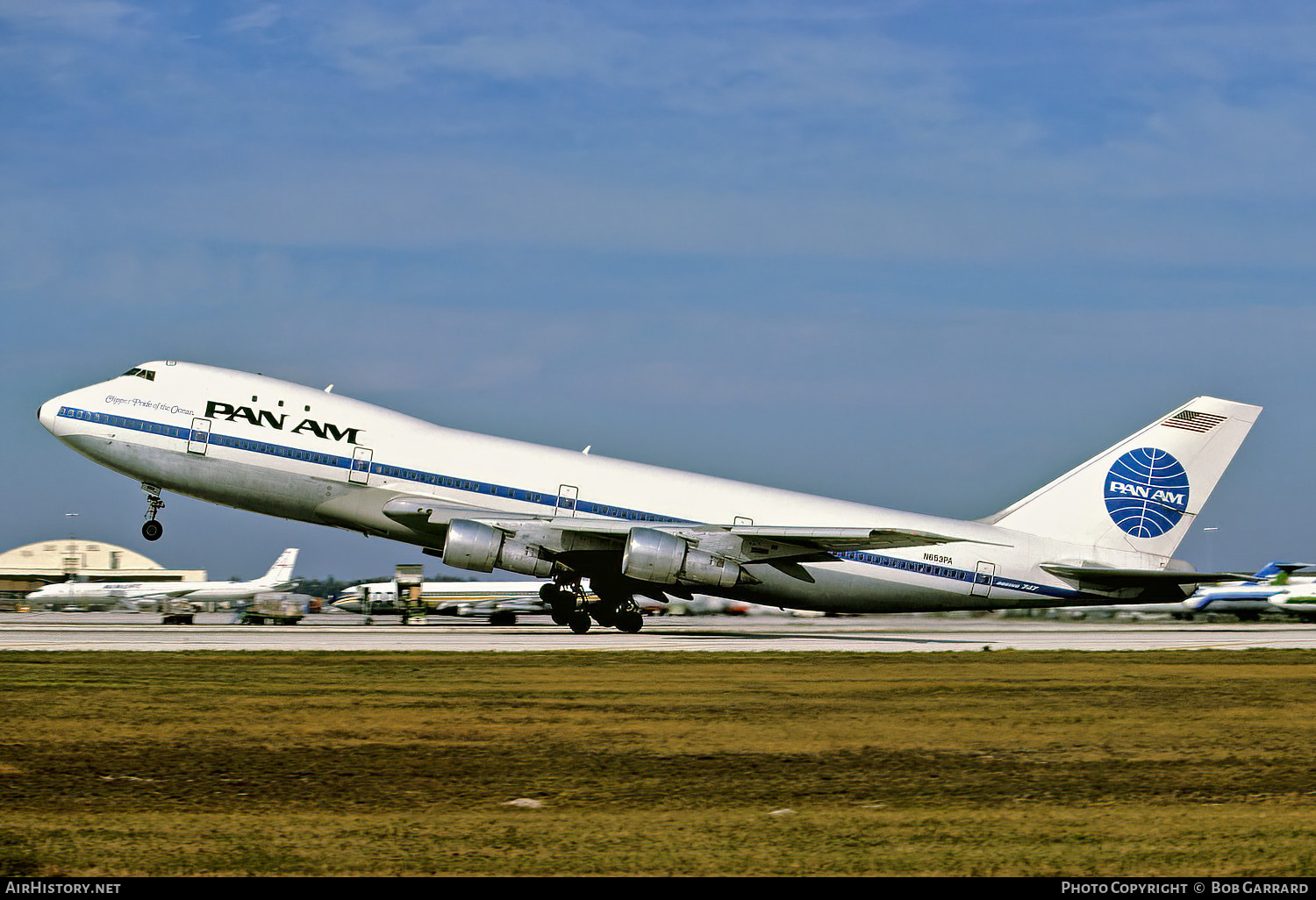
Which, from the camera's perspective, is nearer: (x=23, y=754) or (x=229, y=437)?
(x=23, y=754)

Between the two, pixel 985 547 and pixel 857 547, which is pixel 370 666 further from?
pixel 985 547

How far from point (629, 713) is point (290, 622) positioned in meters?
47.4

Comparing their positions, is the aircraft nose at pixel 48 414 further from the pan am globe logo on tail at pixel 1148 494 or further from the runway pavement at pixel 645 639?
the pan am globe logo on tail at pixel 1148 494

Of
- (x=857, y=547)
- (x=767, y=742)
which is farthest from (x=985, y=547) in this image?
(x=767, y=742)

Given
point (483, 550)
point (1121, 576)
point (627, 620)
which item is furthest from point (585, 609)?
point (1121, 576)

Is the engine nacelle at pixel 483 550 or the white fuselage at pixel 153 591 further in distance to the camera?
the white fuselage at pixel 153 591

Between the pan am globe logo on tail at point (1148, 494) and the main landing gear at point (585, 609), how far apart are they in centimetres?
1641

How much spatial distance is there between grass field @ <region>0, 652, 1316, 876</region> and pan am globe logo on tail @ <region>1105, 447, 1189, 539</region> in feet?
59.8

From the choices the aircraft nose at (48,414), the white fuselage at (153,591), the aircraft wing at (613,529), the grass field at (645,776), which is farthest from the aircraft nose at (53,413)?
the white fuselage at (153,591)

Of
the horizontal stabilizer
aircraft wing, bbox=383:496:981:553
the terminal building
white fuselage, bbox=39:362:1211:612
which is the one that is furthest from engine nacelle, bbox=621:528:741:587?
the terminal building

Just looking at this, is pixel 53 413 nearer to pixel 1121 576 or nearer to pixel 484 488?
pixel 484 488

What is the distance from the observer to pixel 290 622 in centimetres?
6278

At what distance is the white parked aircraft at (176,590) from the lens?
9044cm

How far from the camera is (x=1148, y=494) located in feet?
140
